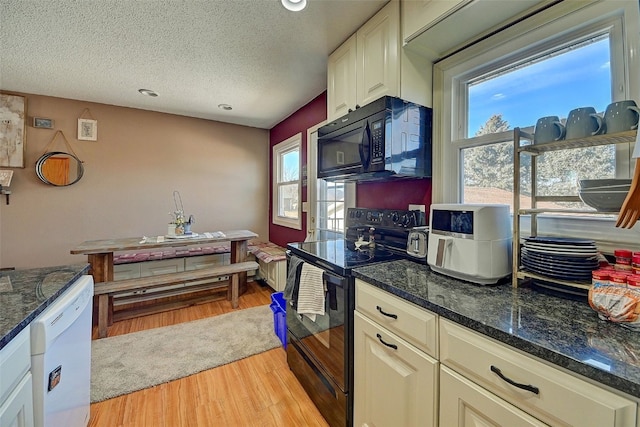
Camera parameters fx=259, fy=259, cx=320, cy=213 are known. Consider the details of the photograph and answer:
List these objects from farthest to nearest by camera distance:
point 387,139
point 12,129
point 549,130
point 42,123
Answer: point 42,123
point 12,129
point 387,139
point 549,130

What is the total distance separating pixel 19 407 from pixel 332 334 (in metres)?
1.19

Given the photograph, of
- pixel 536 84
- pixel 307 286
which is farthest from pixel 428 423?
pixel 536 84

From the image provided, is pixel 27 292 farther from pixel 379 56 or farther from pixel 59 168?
pixel 59 168

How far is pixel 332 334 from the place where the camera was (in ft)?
4.74

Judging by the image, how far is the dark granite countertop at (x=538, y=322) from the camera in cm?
58

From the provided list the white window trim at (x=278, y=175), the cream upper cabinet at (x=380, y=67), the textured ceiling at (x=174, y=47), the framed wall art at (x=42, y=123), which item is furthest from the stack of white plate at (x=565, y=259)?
the framed wall art at (x=42, y=123)

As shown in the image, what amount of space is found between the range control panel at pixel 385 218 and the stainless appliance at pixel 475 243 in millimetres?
437

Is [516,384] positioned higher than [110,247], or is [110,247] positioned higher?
[110,247]

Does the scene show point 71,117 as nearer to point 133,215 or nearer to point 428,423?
point 133,215

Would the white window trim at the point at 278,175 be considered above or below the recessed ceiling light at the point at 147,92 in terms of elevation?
below

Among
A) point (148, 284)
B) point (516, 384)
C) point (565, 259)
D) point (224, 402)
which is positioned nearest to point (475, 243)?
point (565, 259)

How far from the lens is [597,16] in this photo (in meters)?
1.08

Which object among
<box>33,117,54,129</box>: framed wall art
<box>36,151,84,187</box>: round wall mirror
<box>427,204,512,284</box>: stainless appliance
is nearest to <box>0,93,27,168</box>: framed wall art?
<box>33,117,54,129</box>: framed wall art

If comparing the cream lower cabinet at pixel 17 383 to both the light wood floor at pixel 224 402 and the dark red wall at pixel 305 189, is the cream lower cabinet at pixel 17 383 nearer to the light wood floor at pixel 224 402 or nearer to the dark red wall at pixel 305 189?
the light wood floor at pixel 224 402
